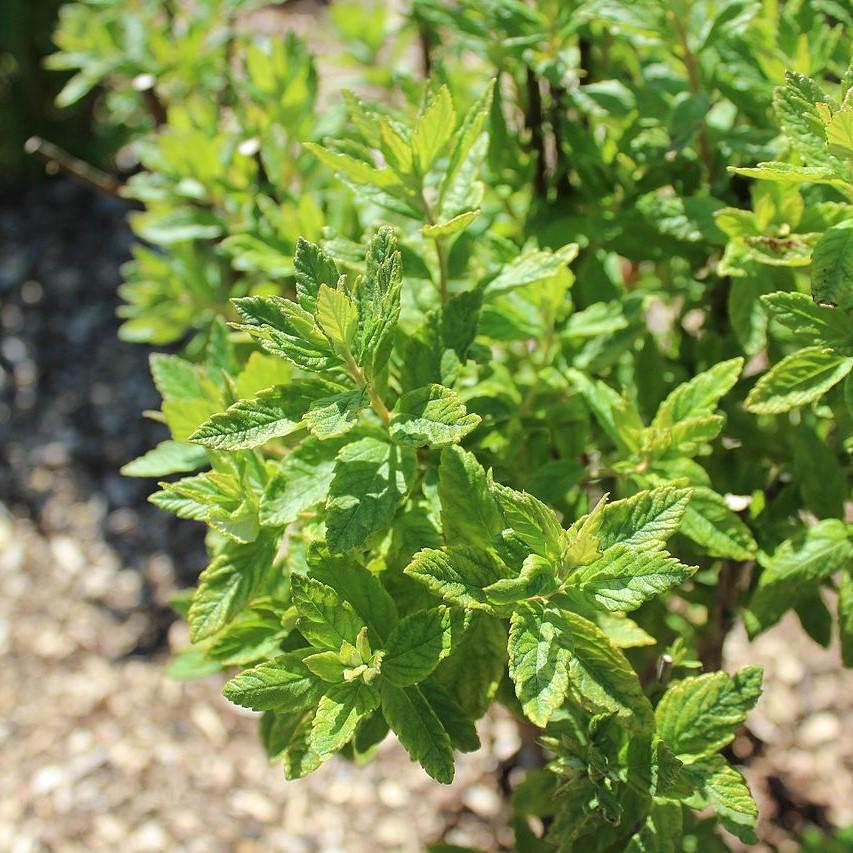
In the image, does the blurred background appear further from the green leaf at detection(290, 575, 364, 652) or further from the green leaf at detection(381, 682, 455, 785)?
the green leaf at detection(290, 575, 364, 652)

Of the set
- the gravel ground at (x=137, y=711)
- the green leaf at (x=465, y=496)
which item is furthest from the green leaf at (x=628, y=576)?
the gravel ground at (x=137, y=711)

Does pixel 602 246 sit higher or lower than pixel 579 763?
higher

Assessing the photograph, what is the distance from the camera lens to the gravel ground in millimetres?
2648

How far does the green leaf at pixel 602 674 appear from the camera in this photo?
3.80 feet

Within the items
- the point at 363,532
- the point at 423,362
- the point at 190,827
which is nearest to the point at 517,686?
the point at 363,532

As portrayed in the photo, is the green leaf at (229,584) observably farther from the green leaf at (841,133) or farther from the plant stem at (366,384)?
the green leaf at (841,133)

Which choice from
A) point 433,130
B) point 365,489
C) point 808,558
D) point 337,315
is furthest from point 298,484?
point 808,558

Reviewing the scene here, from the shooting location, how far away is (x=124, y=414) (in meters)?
3.81

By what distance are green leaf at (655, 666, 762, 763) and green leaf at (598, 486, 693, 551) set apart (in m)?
0.26

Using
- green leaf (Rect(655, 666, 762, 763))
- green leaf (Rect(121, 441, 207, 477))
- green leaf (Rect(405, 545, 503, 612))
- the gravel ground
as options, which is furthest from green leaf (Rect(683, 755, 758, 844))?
the gravel ground

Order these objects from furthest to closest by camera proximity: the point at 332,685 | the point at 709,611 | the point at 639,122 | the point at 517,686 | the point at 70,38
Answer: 1. the point at 70,38
2. the point at 709,611
3. the point at 639,122
4. the point at 332,685
5. the point at 517,686

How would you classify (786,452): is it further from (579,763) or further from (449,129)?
(449,129)

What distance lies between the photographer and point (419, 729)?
1193 mm

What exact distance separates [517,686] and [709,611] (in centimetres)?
90
